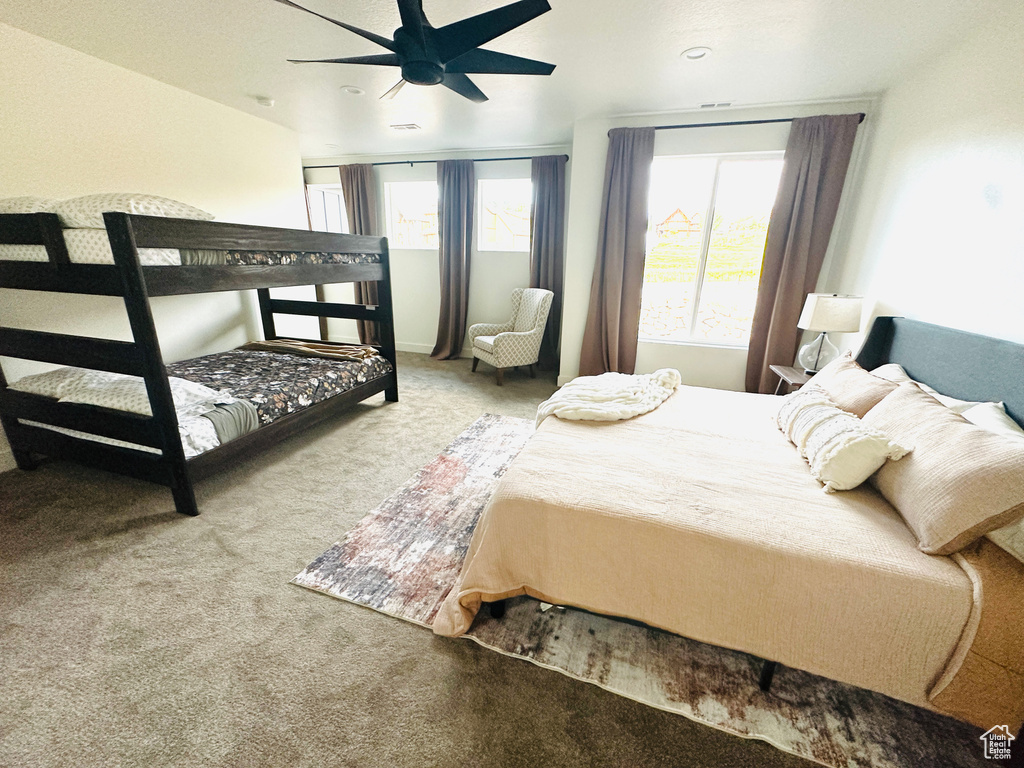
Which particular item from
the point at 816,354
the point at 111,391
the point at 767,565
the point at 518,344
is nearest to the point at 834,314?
the point at 816,354

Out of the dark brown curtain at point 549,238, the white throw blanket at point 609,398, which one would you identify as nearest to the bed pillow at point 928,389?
the white throw blanket at point 609,398

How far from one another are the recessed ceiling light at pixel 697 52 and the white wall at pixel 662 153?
103cm

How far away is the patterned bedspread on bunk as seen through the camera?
2406mm

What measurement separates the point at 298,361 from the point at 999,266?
4.01 m

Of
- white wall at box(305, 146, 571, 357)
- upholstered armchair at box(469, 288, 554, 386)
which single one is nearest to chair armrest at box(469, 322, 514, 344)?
upholstered armchair at box(469, 288, 554, 386)

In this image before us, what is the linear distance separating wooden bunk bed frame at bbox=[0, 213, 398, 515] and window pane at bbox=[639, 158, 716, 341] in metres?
3.08

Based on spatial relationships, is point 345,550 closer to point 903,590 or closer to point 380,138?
point 903,590

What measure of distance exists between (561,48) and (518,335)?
2.31 metres

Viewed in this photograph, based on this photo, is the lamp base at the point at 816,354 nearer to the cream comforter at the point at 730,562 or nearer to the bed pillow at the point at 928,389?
the bed pillow at the point at 928,389

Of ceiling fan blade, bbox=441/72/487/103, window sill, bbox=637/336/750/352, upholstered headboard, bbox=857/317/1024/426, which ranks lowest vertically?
window sill, bbox=637/336/750/352

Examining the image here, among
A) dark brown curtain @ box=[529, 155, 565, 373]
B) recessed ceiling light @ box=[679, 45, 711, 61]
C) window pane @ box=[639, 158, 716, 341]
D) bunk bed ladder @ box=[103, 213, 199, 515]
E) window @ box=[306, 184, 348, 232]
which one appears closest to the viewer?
bunk bed ladder @ box=[103, 213, 199, 515]

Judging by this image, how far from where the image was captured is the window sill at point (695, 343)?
3.67 meters

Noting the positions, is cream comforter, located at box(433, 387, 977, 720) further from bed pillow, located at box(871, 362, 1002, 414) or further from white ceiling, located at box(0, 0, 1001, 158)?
white ceiling, located at box(0, 0, 1001, 158)

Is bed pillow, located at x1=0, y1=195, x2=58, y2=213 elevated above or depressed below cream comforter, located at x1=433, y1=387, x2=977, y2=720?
above
